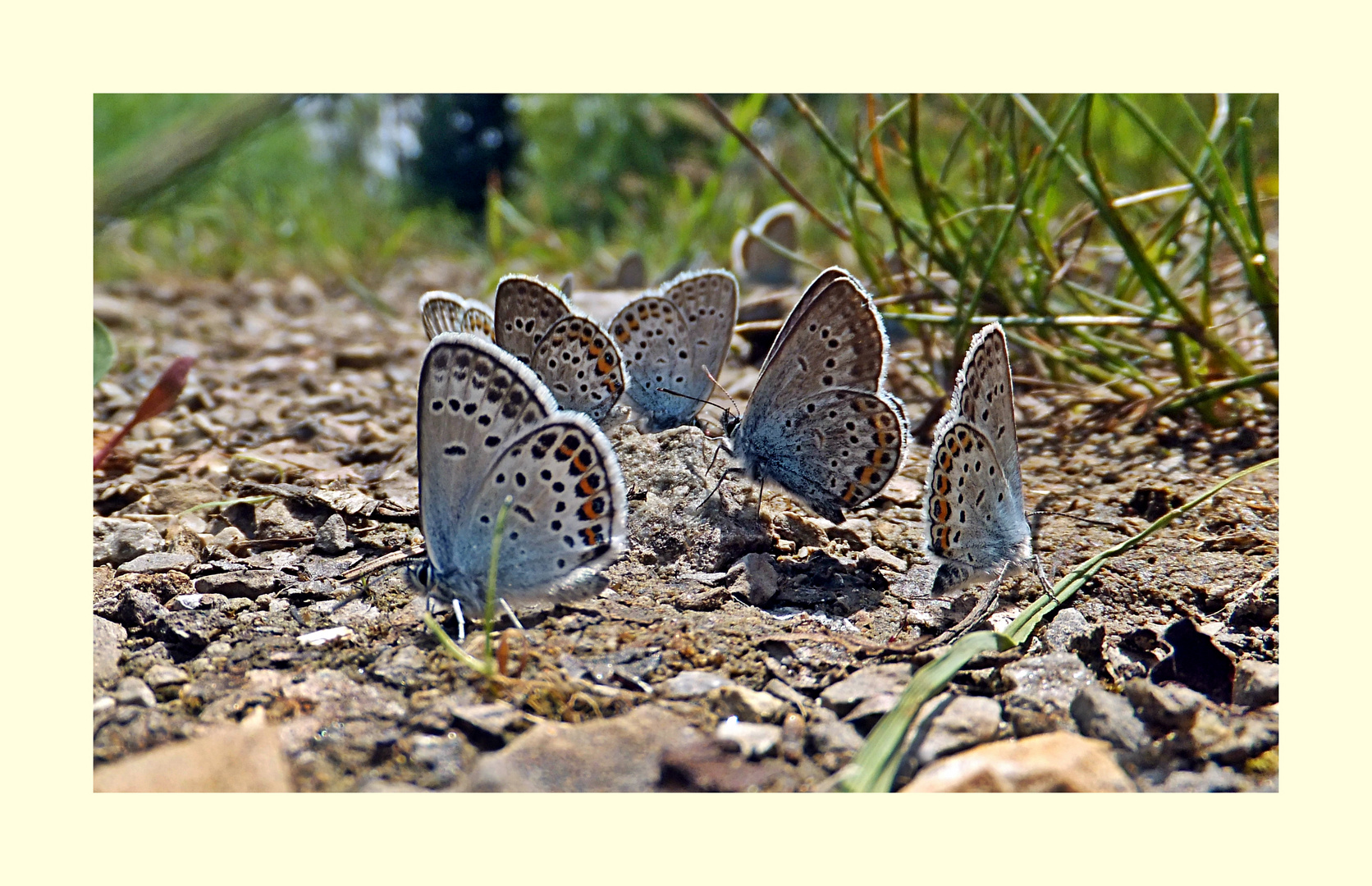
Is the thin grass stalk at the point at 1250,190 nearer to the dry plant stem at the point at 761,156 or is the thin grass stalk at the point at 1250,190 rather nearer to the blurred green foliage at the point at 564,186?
the blurred green foliage at the point at 564,186

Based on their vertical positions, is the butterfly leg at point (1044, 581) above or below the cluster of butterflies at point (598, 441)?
below

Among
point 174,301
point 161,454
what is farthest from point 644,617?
point 174,301

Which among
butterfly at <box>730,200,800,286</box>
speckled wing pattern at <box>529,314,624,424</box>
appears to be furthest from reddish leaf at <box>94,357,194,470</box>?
butterfly at <box>730,200,800,286</box>

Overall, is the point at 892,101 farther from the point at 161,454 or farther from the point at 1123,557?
the point at 161,454

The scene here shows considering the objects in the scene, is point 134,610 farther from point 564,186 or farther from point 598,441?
point 564,186

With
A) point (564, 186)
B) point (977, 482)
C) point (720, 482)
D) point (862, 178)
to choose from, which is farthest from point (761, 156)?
point (564, 186)

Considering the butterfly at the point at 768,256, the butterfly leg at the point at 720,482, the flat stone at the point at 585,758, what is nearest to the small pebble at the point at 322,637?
the flat stone at the point at 585,758
